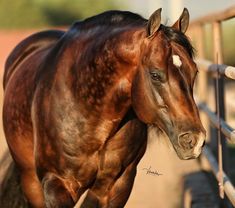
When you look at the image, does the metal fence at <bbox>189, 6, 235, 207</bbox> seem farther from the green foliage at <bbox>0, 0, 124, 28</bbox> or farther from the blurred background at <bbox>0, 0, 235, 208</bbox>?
the green foliage at <bbox>0, 0, 124, 28</bbox>

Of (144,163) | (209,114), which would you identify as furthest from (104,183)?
(144,163)

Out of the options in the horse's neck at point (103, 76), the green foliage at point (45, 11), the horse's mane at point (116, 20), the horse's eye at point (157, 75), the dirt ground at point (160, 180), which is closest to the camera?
the horse's eye at point (157, 75)

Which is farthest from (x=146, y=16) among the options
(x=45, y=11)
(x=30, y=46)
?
(x=45, y=11)

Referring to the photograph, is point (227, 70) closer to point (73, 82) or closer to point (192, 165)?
point (73, 82)

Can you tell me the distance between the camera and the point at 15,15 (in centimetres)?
3198

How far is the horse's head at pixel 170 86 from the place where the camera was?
3518mm

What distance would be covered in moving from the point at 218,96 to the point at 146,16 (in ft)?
3.41

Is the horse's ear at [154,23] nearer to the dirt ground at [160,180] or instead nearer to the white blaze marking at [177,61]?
the white blaze marking at [177,61]

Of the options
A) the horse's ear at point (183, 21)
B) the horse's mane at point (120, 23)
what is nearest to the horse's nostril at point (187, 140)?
the horse's mane at point (120, 23)

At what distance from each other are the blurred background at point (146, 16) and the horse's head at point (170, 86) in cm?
21

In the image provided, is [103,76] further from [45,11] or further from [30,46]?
[45,11]

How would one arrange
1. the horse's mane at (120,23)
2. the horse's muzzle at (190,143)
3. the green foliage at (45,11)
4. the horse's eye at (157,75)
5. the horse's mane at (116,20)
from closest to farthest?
1. the horse's muzzle at (190,143)
2. the horse's eye at (157,75)
3. the horse's mane at (120,23)
4. the horse's mane at (116,20)
5. the green foliage at (45,11)

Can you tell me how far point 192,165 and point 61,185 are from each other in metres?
3.27

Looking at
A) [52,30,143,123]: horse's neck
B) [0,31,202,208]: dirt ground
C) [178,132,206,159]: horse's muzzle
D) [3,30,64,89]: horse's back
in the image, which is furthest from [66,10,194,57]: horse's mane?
[0,31,202,208]: dirt ground
